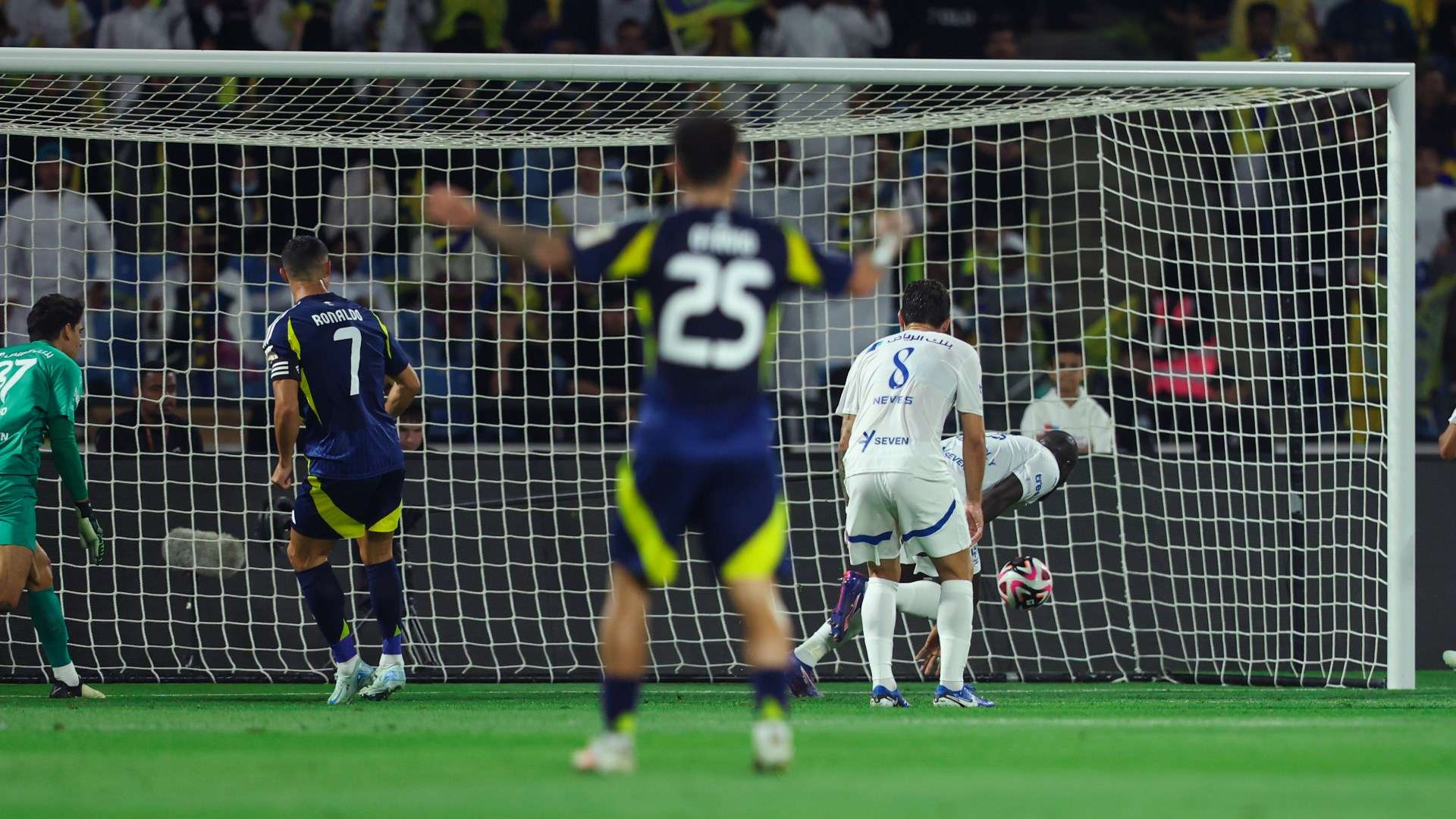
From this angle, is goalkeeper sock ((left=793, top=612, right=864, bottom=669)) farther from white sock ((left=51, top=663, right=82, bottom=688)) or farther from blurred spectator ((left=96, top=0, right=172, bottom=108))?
blurred spectator ((left=96, top=0, right=172, bottom=108))

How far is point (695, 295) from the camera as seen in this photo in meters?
4.52

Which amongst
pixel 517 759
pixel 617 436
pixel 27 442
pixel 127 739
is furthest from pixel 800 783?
pixel 617 436

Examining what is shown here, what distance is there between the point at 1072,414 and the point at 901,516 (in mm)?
3747

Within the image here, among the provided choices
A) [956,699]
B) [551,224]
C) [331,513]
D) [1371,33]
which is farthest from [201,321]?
[1371,33]

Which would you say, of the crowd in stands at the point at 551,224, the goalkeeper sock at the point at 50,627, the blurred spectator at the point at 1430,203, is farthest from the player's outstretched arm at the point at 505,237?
the blurred spectator at the point at 1430,203

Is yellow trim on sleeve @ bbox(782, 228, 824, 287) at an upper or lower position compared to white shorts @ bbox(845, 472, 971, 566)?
upper

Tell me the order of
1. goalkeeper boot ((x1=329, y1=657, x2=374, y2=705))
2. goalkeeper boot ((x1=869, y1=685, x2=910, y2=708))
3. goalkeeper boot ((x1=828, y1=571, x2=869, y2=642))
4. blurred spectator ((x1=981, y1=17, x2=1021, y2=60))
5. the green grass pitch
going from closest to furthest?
the green grass pitch < goalkeeper boot ((x1=869, y1=685, x2=910, y2=708)) < goalkeeper boot ((x1=329, y1=657, x2=374, y2=705)) < goalkeeper boot ((x1=828, y1=571, x2=869, y2=642)) < blurred spectator ((x1=981, y1=17, x2=1021, y2=60))

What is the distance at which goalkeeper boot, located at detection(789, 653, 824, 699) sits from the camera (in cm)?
849

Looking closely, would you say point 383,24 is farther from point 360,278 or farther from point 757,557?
point 757,557

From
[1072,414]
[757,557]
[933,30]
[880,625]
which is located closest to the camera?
[757,557]

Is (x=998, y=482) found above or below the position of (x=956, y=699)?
above

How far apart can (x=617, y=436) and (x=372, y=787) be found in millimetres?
7627

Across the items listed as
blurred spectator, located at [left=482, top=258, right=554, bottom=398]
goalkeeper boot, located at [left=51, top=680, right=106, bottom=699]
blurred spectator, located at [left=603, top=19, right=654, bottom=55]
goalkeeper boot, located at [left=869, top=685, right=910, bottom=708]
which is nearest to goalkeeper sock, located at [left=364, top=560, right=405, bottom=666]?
goalkeeper boot, located at [left=51, top=680, right=106, bottom=699]

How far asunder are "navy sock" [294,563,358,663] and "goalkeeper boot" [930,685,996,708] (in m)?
2.75
